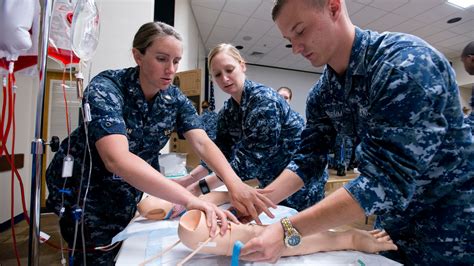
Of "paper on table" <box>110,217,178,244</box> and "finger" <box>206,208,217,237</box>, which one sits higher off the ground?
"finger" <box>206,208,217,237</box>

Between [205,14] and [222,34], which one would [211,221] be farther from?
[222,34]

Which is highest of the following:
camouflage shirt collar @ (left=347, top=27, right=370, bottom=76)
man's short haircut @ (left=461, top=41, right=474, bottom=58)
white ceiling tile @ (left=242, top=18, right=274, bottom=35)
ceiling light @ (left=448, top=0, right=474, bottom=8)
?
ceiling light @ (left=448, top=0, right=474, bottom=8)

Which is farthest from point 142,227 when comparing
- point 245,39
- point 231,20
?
point 245,39

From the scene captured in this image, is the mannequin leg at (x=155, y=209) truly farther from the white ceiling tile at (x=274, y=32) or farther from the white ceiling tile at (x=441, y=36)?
the white ceiling tile at (x=441, y=36)

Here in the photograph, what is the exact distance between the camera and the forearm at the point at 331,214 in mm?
617

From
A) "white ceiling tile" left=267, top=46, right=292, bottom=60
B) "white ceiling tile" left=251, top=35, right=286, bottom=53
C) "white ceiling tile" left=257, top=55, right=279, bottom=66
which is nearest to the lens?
"white ceiling tile" left=251, top=35, right=286, bottom=53

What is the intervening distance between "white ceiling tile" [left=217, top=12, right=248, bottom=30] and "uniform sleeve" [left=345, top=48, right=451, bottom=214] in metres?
4.53

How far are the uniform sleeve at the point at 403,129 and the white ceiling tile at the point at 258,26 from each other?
4.67 meters

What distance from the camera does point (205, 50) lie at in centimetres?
690

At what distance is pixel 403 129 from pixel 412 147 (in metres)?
0.04

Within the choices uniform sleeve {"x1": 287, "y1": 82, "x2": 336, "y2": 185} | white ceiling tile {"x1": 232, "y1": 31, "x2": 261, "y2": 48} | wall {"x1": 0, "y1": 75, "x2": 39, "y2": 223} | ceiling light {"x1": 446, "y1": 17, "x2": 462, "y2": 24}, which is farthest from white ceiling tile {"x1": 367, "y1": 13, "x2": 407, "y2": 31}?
wall {"x1": 0, "y1": 75, "x2": 39, "y2": 223}

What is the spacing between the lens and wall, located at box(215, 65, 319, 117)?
775cm

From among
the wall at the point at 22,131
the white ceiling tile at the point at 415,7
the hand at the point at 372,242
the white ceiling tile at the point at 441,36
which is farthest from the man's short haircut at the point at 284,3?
the white ceiling tile at the point at 441,36

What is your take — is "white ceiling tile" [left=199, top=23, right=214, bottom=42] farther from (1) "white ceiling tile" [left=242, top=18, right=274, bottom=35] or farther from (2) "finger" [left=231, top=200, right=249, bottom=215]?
(2) "finger" [left=231, top=200, right=249, bottom=215]
